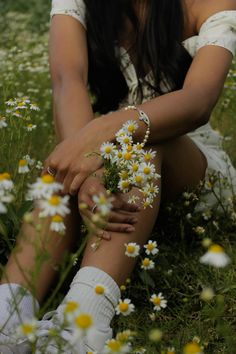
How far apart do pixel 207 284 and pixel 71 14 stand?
2.54 feet

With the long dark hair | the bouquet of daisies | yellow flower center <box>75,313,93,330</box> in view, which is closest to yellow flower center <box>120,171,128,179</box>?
the bouquet of daisies

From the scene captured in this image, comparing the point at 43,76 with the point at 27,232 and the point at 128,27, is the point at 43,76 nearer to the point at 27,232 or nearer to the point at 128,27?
the point at 128,27

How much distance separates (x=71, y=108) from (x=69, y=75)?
0.12m

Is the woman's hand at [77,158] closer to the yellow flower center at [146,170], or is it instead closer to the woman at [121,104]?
the woman at [121,104]

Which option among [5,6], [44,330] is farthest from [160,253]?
[5,6]

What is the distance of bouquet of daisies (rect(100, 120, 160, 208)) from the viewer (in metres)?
1.28

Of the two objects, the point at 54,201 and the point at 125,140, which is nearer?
the point at 54,201

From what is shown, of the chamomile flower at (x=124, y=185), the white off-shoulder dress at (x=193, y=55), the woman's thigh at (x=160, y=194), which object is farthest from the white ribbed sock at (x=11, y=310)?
the white off-shoulder dress at (x=193, y=55)

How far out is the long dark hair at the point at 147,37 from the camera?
1780 mm

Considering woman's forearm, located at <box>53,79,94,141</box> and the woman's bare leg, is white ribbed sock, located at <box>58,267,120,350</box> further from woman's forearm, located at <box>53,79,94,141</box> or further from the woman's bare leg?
woman's forearm, located at <box>53,79,94,141</box>

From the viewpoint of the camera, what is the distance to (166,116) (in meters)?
1.51

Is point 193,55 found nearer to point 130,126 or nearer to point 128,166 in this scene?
point 130,126

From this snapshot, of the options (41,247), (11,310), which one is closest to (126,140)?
(41,247)

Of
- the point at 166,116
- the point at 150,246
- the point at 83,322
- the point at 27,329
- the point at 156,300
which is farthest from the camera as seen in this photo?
the point at 166,116
